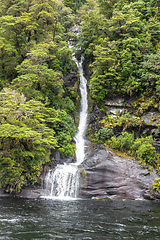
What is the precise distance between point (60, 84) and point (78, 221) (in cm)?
1544

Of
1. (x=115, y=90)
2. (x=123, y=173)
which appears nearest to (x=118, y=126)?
(x=115, y=90)

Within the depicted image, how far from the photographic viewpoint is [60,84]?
2256 cm

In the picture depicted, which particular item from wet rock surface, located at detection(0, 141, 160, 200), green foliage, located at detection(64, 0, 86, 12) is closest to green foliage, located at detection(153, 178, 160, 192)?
wet rock surface, located at detection(0, 141, 160, 200)

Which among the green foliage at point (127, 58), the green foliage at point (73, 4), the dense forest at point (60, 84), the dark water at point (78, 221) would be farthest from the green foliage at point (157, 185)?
the green foliage at point (73, 4)

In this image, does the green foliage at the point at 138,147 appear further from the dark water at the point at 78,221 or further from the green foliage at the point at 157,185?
the dark water at the point at 78,221

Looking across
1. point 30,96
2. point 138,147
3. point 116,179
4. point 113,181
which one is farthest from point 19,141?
point 138,147

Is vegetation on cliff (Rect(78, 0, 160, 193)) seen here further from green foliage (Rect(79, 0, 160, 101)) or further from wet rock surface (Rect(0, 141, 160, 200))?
wet rock surface (Rect(0, 141, 160, 200))

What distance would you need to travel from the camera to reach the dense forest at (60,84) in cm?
1628

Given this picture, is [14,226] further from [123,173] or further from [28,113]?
[123,173]

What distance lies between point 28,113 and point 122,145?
31.2 ft

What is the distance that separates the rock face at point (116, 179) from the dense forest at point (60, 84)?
3.55ft

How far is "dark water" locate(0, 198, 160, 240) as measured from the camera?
820cm

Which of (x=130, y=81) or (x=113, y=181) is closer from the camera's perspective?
(x=113, y=181)

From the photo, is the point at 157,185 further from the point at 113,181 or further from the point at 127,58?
the point at 127,58
